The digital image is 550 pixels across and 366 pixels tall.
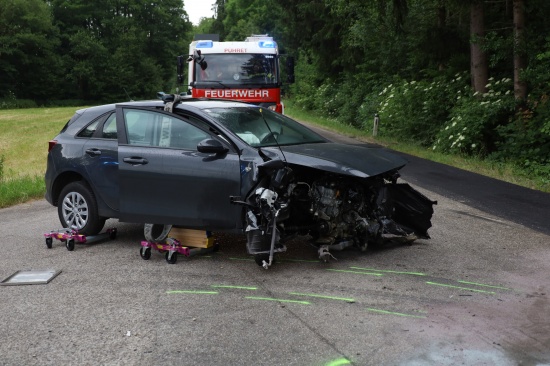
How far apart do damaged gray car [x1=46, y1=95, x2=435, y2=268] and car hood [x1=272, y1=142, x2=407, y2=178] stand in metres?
0.01

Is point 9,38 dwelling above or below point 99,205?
above

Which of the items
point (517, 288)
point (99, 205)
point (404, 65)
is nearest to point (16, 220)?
point (99, 205)

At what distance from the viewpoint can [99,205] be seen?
7.94 meters

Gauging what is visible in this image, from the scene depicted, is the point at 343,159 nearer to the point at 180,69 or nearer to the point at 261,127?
→ the point at 261,127

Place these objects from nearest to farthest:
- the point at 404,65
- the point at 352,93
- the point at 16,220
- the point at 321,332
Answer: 1. the point at 321,332
2. the point at 16,220
3. the point at 404,65
4. the point at 352,93

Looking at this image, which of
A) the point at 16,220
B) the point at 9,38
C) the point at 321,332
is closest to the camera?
the point at 321,332

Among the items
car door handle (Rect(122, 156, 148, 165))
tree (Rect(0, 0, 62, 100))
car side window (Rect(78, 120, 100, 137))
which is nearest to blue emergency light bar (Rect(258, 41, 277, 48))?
car side window (Rect(78, 120, 100, 137))

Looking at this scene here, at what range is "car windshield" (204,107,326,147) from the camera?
7.36 meters

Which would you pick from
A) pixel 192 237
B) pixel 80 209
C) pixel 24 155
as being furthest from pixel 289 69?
pixel 24 155

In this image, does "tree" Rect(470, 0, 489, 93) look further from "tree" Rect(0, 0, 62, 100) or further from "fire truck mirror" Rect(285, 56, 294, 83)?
"tree" Rect(0, 0, 62, 100)

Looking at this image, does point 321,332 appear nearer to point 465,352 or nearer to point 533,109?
point 465,352

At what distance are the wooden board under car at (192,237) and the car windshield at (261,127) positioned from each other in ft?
3.83

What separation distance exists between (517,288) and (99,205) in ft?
15.7

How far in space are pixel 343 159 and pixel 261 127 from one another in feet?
4.14
